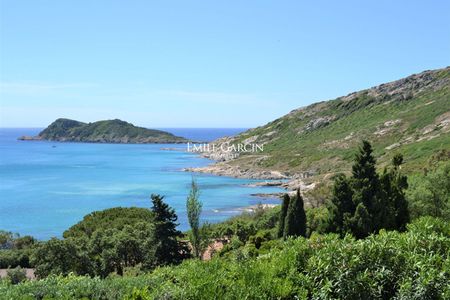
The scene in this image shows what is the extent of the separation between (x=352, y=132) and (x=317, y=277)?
13583 centimetres

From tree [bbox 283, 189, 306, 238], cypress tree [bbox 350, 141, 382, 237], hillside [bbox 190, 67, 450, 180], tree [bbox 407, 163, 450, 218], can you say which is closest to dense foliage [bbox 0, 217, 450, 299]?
cypress tree [bbox 350, 141, 382, 237]

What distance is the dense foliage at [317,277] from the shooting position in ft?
34.8

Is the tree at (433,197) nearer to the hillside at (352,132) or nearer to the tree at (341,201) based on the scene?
the tree at (341,201)

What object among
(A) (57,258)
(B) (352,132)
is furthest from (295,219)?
(B) (352,132)

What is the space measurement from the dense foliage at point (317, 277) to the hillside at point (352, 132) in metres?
59.2

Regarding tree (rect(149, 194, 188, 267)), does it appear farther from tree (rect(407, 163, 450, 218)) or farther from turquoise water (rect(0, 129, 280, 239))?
turquoise water (rect(0, 129, 280, 239))

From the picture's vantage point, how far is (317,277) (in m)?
11.4

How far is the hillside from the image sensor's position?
362ft

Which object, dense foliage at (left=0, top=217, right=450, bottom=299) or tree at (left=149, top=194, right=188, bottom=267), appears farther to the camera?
tree at (left=149, top=194, right=188, bottom=267)

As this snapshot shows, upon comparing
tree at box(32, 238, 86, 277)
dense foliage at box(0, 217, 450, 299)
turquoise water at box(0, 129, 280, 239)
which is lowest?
turquoise water at box(0, 129, 280, 239)

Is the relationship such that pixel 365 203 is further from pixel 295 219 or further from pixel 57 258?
pixel 57 258

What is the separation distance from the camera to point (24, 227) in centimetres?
6412

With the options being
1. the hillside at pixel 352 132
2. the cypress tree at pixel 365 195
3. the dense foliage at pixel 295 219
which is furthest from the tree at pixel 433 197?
the hillside at pixel 352 132

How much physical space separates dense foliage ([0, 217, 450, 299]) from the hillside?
194ft
